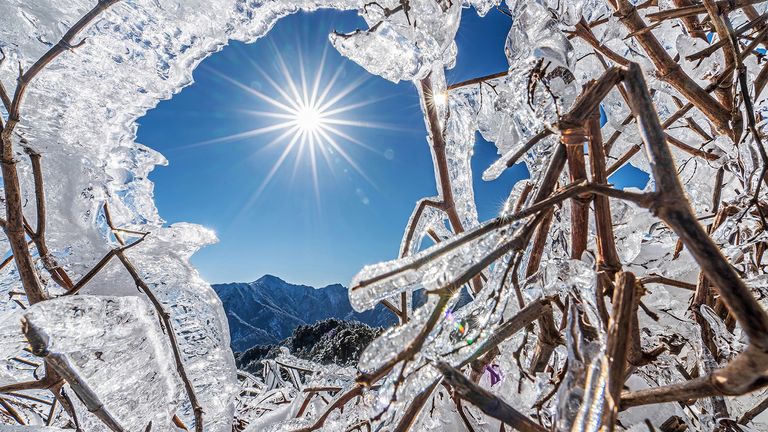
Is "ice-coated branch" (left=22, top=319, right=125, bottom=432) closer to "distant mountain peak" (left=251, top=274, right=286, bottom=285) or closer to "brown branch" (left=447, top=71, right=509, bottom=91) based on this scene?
"brown branch" (left=447, top=71, right=509, bottom=91)

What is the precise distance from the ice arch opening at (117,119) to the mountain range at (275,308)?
8282 mm

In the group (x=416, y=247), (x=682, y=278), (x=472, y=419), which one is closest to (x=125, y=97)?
(x=416, y=247)

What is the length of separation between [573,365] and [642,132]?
0.39 ft

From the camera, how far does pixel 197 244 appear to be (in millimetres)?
623

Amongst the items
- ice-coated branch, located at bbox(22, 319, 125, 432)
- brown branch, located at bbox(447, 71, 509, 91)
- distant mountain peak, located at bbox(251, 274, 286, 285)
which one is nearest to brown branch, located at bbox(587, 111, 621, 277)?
brown branch, located at bbox(447, 71, 509, 91)

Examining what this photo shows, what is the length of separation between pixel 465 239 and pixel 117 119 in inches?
25.3

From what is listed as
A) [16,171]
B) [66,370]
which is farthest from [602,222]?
[16,171]

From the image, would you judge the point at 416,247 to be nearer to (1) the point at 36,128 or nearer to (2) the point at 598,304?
(2) the point at 598,304

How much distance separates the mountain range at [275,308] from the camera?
9.28m

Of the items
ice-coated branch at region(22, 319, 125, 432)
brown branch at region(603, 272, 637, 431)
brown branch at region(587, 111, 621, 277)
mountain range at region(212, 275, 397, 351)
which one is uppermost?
mountain range at region(212, 275, 397, 351)

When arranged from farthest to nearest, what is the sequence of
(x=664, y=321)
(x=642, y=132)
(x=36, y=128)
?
(x=36, y=128)
(x=664, y=321)
(x=642, y=132)

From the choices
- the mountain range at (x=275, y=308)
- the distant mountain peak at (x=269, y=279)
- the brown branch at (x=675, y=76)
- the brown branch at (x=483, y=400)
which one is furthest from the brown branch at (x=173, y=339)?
the distant mountain peak at (x=269, y=279)

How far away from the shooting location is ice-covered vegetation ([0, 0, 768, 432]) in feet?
0.61

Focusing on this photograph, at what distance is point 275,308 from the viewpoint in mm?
11461
